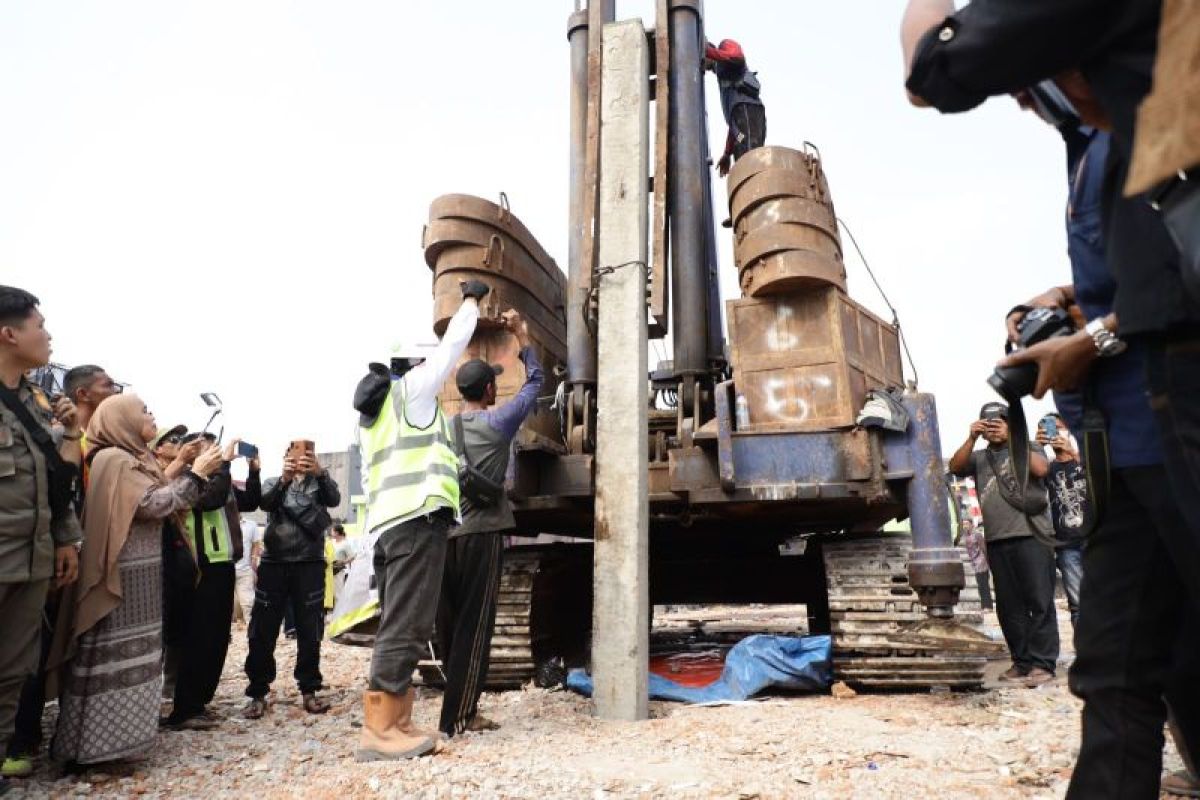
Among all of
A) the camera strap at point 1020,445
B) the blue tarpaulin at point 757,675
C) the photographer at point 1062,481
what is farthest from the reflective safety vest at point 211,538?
the photographer at point 1062,481

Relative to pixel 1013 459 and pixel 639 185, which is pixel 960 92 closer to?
pixel 1013 459

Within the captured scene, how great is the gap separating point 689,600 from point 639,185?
3613 millimetres

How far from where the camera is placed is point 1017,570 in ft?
Answer: 18.3

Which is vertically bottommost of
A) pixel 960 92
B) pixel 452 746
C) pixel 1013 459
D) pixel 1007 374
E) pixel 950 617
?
pixel 452 746

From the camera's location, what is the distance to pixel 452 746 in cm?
351

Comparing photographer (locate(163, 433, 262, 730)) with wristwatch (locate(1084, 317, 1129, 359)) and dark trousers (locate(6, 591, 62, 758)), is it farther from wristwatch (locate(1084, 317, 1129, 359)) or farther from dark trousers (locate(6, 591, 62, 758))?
wristwatch (locate(1084, 317, 1129, 359))

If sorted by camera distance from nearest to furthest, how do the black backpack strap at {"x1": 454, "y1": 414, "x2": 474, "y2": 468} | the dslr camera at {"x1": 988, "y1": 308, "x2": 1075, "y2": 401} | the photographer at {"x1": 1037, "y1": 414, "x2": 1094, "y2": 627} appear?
1. the dslr camera at {"x1": 988, "y1": 308, "x2": 1075, "y2": 401}
2. the black backpack strap at {"x1": 454, "y1": 414, "x2": 474, "y2": 468}
3. the photographer at {"x1": 1037, "y1": 414, "x2": 1094, "y2": 627}

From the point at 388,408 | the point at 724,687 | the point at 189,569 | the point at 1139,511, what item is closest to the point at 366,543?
the point at 189,569

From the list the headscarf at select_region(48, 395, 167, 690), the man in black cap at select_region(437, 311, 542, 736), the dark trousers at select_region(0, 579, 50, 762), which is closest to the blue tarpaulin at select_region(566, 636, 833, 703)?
the man in black cap at select_region(437, 311, 542, 736)

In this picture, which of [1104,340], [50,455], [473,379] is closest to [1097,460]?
[1104,340]

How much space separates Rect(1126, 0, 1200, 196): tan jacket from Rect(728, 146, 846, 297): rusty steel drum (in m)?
3.63

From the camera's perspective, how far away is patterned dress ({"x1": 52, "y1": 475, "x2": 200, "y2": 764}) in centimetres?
328

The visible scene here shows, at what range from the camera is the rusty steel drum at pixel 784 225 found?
4719 millimetres

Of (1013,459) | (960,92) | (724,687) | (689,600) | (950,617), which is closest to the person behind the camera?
(960,92)
